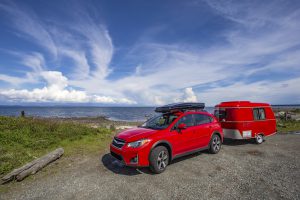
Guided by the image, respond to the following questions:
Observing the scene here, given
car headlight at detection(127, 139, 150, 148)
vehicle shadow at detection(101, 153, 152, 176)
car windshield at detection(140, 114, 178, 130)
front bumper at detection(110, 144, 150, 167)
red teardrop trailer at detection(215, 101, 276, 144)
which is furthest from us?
red teardrop trailer at detection(215, 101, 276, 144)

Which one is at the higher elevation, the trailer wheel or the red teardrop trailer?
the red teardrop trailer

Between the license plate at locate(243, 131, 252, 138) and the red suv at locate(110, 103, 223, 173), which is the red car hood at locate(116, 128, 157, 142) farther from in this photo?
the license plate at locate(243, 131, 252, 138)

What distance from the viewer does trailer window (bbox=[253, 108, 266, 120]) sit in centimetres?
1037

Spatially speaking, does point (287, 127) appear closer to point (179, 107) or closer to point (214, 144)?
A: point (214, 144)

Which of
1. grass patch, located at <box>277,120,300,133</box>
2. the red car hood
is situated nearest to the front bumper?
the red car hood

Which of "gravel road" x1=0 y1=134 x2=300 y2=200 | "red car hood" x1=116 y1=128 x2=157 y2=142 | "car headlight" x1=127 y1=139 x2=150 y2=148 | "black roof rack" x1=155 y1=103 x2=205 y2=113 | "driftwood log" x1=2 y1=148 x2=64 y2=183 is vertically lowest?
"gravel road" x1=0 y1=134 x2=300 y2=200

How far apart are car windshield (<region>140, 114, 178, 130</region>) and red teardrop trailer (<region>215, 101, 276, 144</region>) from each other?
4317 millimetres

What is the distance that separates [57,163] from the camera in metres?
7.19

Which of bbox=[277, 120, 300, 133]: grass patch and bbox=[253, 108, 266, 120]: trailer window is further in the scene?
bbox=[277, 120, 300, 133]: grass patch

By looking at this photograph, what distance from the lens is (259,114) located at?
34.7 ft

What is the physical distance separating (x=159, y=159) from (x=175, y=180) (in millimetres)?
879

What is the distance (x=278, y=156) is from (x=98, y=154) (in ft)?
25.8

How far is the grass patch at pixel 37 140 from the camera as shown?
7195 millimetres

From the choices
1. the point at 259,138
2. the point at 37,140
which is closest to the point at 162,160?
the point at 37,140
